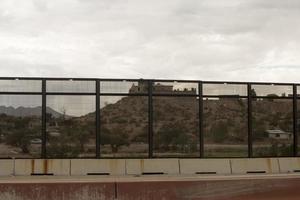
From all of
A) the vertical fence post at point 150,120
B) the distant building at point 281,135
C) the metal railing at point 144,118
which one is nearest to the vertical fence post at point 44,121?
the metal railing at point 144,118

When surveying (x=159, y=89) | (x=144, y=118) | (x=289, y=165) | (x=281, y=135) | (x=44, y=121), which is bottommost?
(x=289, y=165)

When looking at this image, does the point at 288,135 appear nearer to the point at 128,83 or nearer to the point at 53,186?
the point at 128,83

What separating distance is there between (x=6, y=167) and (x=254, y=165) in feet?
27.6

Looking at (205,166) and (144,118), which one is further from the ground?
(144,118)

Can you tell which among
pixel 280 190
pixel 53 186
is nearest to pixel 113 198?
pixel 53 186

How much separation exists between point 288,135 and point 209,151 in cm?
338

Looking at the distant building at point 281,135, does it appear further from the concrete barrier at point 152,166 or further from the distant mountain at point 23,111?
the distant mountain at point 23,111

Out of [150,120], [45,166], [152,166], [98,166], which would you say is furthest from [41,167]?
[150,120]

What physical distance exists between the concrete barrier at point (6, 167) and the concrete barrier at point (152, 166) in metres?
3.77

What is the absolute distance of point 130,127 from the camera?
70.3 feet

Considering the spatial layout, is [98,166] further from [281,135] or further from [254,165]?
[281,135]

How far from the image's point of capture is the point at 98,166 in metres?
20.0

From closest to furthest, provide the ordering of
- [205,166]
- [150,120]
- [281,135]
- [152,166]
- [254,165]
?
[152,166], [205,166], [254,165], [150,120], [281,135]

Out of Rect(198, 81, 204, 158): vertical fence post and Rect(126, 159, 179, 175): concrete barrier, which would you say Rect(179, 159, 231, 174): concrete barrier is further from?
Rect(198, 81, 204, 158): vertical fence post
